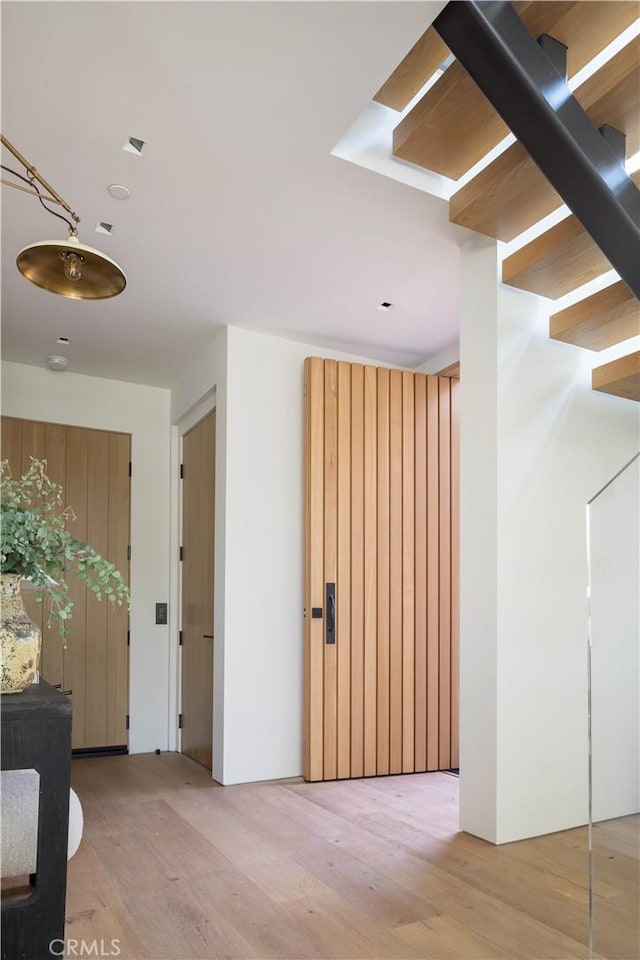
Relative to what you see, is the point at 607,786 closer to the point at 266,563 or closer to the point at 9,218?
the point at 266,563

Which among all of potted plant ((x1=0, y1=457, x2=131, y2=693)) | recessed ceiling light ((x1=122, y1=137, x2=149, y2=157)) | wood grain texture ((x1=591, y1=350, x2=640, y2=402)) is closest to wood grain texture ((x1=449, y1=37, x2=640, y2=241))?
wood grain texture ((x1=591, y1=350, x2=640, y2=402))

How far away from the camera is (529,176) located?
9.32 feet

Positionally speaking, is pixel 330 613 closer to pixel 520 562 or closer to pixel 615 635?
pixel 520 562

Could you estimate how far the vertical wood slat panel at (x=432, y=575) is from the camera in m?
4.83

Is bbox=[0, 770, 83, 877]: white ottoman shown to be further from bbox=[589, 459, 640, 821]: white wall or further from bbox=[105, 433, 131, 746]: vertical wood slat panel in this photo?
bbox=[105, 433, 131, 746]: vertical wood slat panel

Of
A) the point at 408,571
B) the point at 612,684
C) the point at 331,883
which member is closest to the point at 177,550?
the point at 408,571

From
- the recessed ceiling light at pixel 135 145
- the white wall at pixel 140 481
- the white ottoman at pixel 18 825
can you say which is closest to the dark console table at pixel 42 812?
the white ottoman at pixel 18 825

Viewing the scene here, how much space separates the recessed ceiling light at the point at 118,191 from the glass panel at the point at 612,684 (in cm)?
230

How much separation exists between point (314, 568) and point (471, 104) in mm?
2795

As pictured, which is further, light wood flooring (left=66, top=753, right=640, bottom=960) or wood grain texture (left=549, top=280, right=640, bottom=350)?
wood grain texture (left=549, top=280, right=640, bottom=350)

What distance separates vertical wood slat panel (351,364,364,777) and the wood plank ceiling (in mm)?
1616

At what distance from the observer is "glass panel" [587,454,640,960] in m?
2.08

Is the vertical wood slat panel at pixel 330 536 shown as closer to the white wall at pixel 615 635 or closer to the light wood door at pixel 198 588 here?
the light wood door at pixel 198 588

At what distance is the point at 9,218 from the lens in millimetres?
3324
